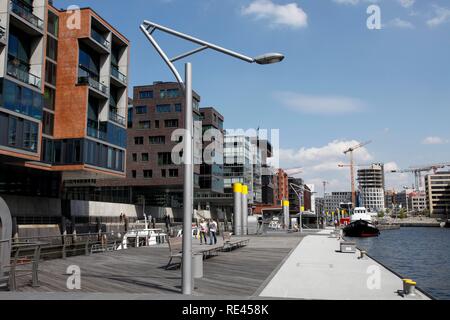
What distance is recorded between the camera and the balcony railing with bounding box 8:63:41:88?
112 feet

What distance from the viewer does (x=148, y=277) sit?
45.1 ft

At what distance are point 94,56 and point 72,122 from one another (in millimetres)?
8376

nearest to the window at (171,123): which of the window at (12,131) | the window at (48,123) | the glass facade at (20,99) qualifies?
the window at (48,123)

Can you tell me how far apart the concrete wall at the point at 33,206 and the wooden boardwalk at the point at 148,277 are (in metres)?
22.6

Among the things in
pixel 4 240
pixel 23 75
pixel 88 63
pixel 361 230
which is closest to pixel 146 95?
A: pixel 88 63

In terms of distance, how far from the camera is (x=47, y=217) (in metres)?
43.2

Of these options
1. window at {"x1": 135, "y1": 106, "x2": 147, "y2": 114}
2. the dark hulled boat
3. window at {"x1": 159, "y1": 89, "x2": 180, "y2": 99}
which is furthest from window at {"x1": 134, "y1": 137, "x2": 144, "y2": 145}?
the dark hulled boat

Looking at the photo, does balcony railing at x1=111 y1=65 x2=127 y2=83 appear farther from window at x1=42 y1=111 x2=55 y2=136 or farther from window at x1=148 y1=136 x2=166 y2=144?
window at x1=148 y1=136 x2=166 y2=144

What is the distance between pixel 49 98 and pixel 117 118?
27.1 ft

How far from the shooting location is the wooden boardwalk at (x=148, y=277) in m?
11.4

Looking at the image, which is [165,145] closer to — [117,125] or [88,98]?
[117,125]

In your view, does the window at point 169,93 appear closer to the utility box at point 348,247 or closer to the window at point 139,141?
the window at point 139,141

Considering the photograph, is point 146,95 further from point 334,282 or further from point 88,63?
point 334,282
